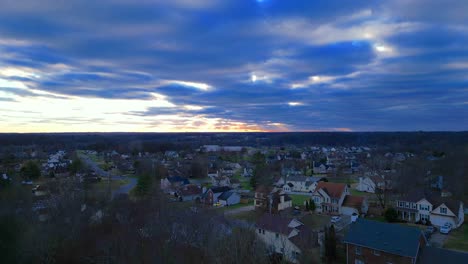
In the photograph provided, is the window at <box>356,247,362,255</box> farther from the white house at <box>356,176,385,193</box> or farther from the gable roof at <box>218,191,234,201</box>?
the white house at <box>356,176,385,193</box>

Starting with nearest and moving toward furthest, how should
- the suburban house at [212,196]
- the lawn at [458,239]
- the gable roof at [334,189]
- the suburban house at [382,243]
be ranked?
the suburban house at [382,243] → the lawn at [458,239] → the gable roof at [334,189] → the suburban house at [212,196]

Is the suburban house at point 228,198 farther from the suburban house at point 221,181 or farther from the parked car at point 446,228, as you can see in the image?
the parked car at point 446,228

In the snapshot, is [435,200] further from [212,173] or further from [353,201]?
[212,173]

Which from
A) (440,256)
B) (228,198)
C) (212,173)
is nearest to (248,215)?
(228,198)

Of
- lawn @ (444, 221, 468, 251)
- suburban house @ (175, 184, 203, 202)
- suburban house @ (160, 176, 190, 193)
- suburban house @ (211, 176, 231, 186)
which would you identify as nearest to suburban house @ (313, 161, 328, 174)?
suburban house @ (211, 176, 231, 186)

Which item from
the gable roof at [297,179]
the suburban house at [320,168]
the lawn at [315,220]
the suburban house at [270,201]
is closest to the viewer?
the lawn at [315,220]

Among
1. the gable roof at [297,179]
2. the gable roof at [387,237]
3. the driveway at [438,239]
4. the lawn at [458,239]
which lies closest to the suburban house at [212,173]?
the gable roof at [297,179]
